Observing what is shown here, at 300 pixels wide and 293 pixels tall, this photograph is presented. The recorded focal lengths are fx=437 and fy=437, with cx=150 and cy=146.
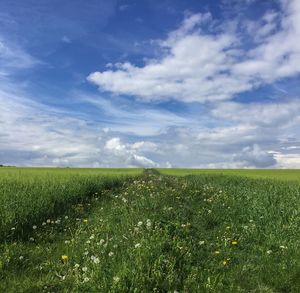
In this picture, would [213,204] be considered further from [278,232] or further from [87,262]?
[87,262]

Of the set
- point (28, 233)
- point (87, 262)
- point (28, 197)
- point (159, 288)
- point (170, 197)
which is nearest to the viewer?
point (159, 288)

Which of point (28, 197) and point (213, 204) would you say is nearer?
point (28, 197)

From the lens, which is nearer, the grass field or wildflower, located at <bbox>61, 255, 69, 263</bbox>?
the grass field

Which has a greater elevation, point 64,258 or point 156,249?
point 156,249

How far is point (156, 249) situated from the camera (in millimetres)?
8945

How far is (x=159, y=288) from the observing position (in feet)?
25.1

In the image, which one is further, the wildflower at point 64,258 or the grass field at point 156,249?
the wildflower at point 64,258

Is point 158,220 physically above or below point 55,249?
above

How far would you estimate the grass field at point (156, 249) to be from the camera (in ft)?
26.1

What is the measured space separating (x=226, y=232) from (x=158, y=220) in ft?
8.10

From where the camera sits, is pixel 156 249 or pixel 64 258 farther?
pixel 64 258

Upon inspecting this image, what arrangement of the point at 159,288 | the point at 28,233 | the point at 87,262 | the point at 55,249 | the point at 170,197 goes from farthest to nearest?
the point at 170,197, the point at 28,233, the point at 55,249, the point at 87,262, the point at 159,288

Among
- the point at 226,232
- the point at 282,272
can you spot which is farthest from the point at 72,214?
the point at 282,272

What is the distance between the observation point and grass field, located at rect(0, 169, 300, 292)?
26.1 feet
